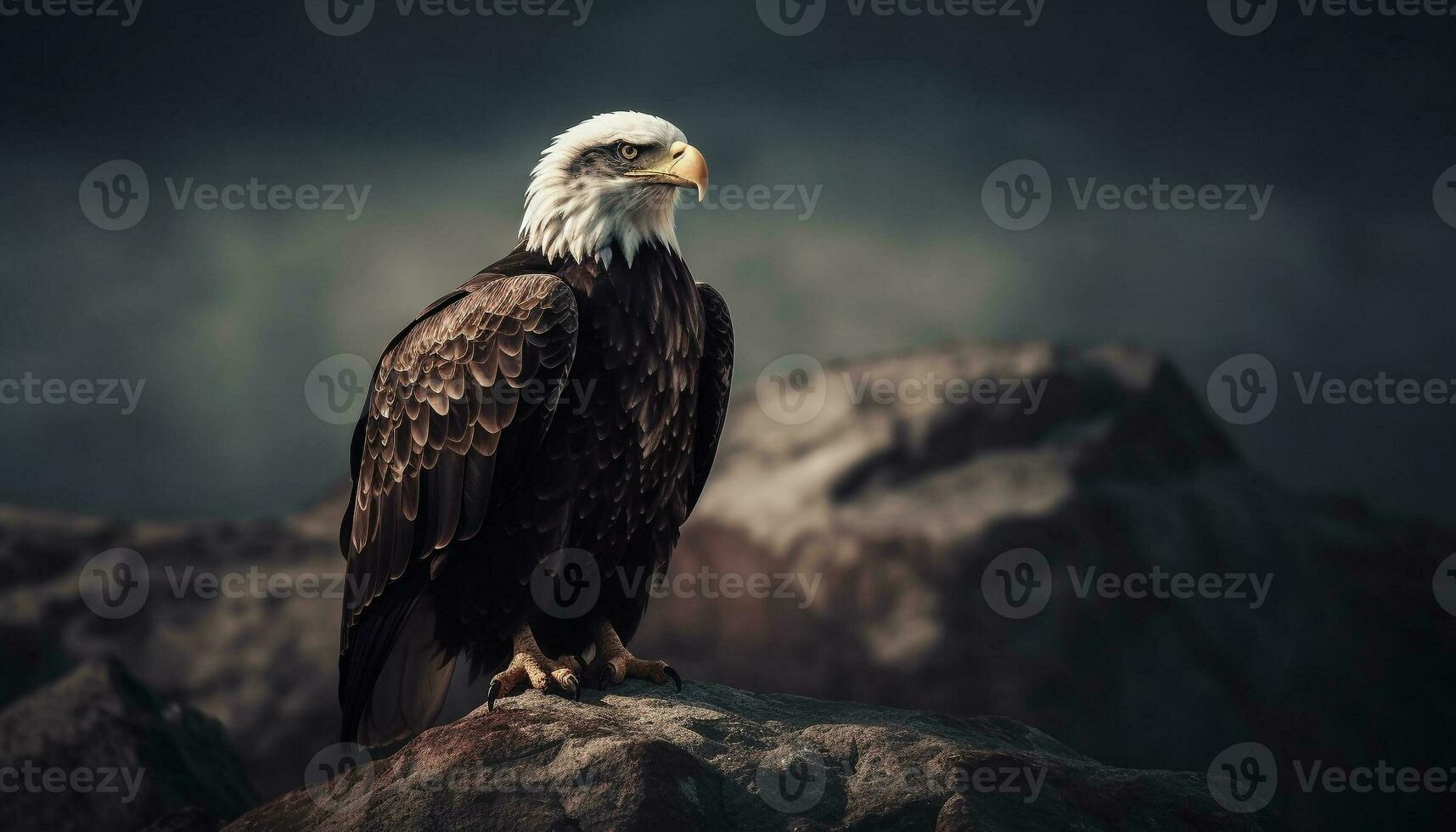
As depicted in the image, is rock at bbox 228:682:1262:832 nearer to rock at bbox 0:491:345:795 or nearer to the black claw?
the black claw

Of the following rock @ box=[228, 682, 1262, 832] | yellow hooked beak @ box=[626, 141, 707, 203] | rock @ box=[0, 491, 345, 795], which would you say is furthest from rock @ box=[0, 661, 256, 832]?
yellow hooked beak @ box=[626, 141, 707, 203]

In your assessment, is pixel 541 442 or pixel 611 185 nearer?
pixel 541 442

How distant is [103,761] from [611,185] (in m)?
4.32

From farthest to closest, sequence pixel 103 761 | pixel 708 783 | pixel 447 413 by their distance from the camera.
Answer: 1. pixel 103 761
2. pixel 447 413
3. pixel 708 783

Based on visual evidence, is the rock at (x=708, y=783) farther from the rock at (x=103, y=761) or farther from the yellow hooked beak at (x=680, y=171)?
the rock at (x=103, y=761)

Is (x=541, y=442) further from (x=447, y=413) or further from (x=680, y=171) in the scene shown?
(x=680, y=171)

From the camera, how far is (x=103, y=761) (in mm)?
6355

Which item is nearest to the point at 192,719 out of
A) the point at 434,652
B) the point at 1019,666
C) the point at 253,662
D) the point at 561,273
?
the point at 253,662

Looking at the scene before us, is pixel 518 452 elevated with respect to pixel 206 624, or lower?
elevated

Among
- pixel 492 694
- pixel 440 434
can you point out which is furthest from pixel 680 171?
pixel 492 694

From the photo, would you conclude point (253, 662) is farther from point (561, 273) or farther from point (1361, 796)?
point (1361, 796)

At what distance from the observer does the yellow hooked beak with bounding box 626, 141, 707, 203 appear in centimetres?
464

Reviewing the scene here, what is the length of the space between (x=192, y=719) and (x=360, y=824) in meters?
3.55

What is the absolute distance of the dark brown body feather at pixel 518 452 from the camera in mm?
4457
